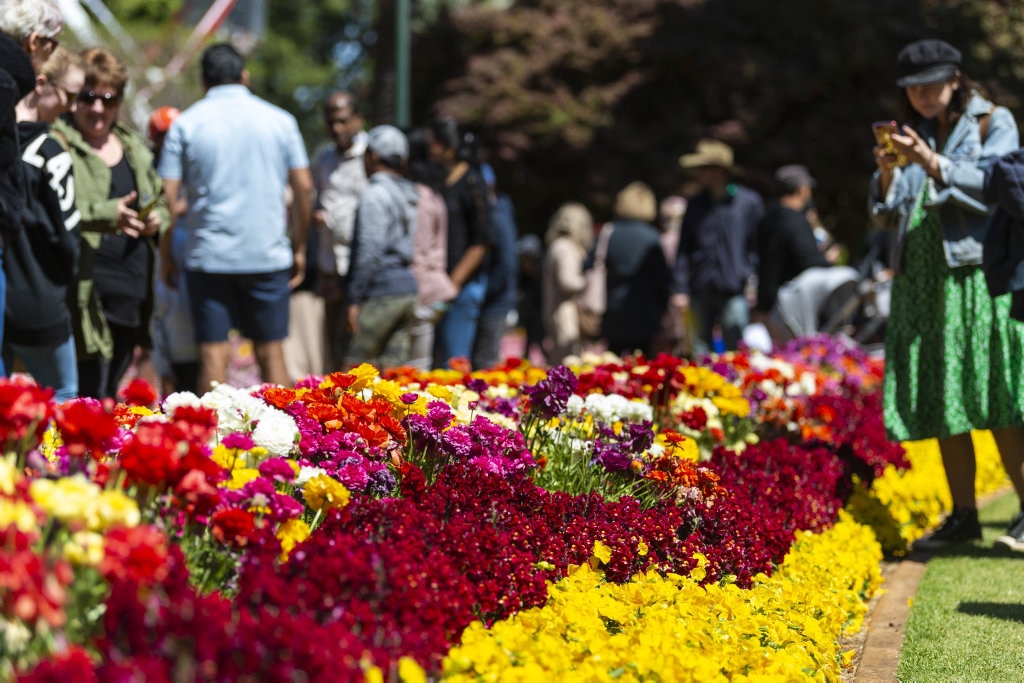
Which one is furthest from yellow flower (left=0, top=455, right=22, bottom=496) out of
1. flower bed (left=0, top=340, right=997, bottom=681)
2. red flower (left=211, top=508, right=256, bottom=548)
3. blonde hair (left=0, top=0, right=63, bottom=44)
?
blonde hair (left=0, top=0, right=63, bottom=44)

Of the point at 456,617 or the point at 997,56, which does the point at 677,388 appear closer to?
the point at 456,617

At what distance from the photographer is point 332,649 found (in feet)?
8.31

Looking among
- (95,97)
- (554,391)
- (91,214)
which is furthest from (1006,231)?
(95,97)

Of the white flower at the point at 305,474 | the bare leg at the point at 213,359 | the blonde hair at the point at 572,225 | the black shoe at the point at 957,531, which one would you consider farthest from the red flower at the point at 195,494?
the blonde hair at the point at 572,225

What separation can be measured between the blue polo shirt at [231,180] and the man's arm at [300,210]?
123mm

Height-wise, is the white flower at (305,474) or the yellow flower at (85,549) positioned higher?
the yellow flower at (85,549)

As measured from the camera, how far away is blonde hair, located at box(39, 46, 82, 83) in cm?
567

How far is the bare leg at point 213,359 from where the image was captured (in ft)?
22.5

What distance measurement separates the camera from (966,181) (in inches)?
222

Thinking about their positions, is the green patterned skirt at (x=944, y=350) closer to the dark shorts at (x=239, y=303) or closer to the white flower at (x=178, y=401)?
the dark shorts at (x=239, y=303)

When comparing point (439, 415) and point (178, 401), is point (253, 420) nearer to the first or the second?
point (178, 401)

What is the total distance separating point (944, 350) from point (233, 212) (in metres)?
3.45

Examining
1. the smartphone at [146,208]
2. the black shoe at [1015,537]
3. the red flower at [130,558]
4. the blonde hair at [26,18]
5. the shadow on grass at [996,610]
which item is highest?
the blonde hair at [26,18]

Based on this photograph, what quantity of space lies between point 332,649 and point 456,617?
746 mm
